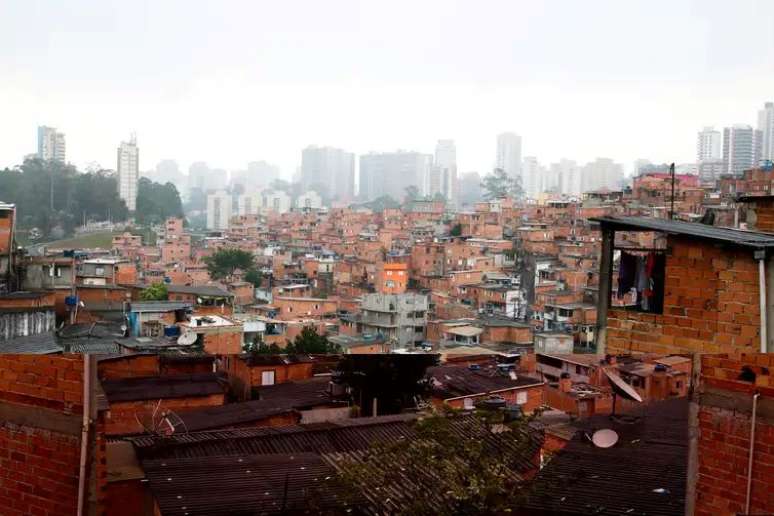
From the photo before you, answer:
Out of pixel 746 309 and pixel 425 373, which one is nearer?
pixel 746 309

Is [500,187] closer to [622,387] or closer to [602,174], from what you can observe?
[602,174]

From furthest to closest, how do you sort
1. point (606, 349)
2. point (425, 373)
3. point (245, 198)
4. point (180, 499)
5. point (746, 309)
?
1. point (245, 198)
2. point (425, 373)
3. point (180, 499)
4. point (606, 349)
5. point (746, 309)

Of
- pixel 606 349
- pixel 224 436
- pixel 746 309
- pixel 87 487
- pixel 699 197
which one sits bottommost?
pixel 224 436

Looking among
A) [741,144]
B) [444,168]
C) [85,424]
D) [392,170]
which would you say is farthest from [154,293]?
[85,424]

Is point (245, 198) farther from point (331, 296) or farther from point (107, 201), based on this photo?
point (107, 201)

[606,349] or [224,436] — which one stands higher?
[606,349]

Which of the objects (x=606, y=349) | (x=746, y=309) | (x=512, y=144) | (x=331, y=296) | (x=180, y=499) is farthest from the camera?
(x=331, y=296)

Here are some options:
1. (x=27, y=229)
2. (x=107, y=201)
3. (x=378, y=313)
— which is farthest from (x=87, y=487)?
(x=378, y=313)
